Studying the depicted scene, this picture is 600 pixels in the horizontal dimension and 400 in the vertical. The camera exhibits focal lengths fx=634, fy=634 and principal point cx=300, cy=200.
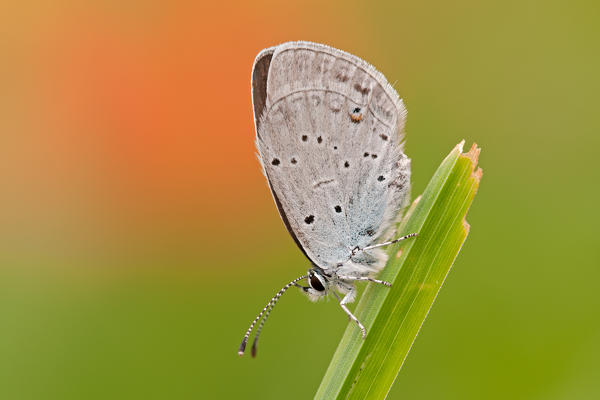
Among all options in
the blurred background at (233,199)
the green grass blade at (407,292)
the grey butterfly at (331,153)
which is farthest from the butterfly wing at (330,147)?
the blurred background at (233,199)

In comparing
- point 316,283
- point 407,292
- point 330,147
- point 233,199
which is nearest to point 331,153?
point 330,147

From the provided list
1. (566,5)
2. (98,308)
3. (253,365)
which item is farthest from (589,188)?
(98,308)

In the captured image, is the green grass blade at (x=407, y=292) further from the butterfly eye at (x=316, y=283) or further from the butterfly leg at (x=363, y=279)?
the butterfly eye at (x=316, y=283)

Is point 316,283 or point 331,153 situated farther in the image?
point 316,283

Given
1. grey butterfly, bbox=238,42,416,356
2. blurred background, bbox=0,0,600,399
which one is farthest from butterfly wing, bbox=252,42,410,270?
blurred background, bbox=0,0,600,399

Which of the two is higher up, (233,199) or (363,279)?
(363,279)

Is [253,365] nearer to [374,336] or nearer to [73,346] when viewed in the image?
[73,346]

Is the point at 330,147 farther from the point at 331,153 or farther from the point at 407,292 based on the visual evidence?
the point at 407,292
